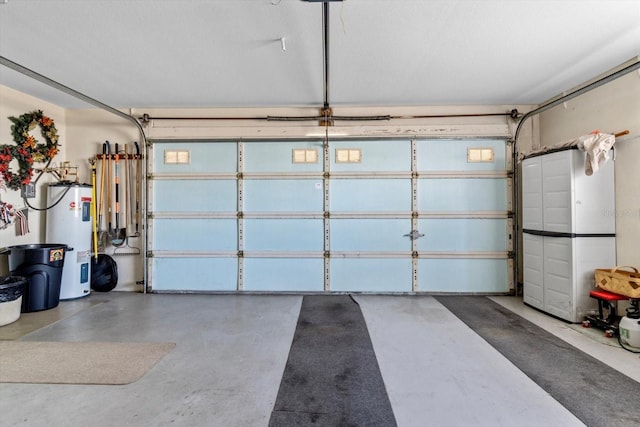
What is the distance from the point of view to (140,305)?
3.74 metres

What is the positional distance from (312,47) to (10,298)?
162 inches

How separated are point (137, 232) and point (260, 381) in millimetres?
3461

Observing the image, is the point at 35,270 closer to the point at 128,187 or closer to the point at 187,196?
the point at 128,187

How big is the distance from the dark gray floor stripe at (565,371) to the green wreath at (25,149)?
19.3ft

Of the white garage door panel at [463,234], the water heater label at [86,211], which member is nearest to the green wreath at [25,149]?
the water heater label at [86,211]

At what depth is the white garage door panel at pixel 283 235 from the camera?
167 inches

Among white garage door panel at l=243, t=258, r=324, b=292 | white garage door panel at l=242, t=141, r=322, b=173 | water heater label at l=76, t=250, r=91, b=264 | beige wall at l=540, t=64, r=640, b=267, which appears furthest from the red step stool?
water heater label at l=76, t=250, r=91, b=264

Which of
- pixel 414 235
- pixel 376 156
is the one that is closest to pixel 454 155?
pixel 376 156

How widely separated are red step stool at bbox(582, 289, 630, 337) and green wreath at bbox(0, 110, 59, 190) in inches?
271

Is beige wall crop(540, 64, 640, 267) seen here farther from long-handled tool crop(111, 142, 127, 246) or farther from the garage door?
long-handled tool crop(111, 142, 127, 246)

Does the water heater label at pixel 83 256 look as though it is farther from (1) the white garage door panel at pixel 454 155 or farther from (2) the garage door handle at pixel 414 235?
(1) the white garage door panel at pixel 454 155

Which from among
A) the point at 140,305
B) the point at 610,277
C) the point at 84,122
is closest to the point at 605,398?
the point at 610,277

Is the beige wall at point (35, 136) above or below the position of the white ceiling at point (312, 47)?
below

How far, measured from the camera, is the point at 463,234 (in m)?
4.14
